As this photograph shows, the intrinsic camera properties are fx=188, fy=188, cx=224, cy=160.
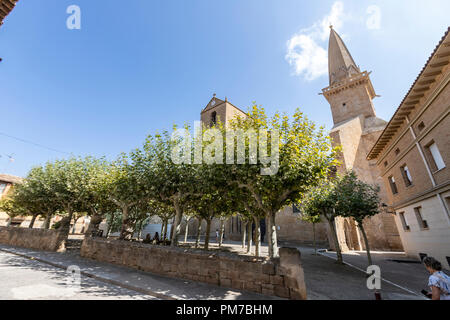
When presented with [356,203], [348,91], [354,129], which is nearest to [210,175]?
[356,203]

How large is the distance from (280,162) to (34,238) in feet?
62.0

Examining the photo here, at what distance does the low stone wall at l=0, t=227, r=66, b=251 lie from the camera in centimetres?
1299

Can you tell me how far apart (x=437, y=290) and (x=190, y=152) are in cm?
941

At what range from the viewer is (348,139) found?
24.0 m

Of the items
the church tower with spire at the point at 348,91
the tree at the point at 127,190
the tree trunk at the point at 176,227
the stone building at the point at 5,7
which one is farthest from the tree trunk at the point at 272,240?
the church tower with spire at the point at 348,91

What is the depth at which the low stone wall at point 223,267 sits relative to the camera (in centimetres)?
543

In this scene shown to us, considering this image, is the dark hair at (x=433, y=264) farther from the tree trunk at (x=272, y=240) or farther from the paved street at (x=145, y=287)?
the tree trunk at (x=272, y=240)

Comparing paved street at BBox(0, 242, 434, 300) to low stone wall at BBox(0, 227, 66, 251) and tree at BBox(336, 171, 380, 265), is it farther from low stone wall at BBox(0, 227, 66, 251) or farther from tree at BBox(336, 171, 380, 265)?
low stone wall at BBox(0, 227, 66, 251)

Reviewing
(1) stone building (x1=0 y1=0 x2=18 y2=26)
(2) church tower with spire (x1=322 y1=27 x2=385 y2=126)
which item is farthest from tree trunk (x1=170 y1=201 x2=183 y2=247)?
(2) church tower with spire (x1=322 y1=27 x2=385 y2=126)

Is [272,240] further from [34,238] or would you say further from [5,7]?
[34,238]

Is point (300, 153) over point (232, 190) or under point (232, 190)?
over

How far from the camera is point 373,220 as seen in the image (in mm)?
20281
